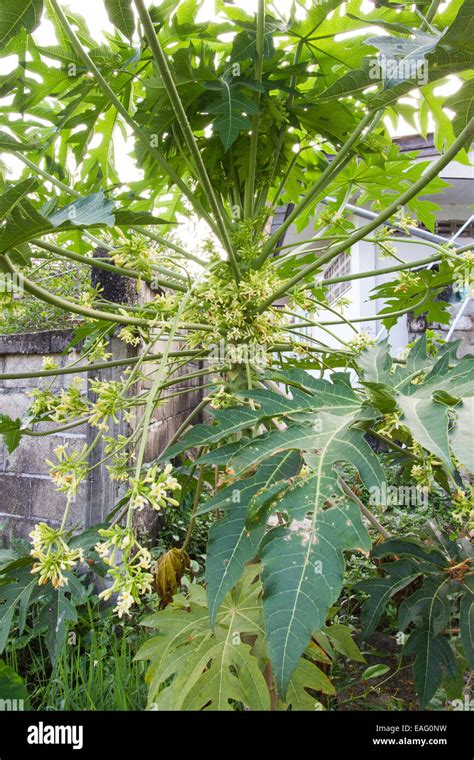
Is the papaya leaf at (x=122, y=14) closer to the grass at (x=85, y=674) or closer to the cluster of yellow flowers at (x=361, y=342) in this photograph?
the cluster of yellow flowers at (x=361, y=342)

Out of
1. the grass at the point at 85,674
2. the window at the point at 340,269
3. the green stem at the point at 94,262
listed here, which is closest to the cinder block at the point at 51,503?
Answer: the grass at the point at 85,674

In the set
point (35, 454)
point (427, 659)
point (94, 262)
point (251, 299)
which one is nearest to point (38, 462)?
point (35, 454)

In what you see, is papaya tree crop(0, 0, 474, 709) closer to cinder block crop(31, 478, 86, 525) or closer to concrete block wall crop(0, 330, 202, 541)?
concrete block wall crop(0, 330, 202, 541)

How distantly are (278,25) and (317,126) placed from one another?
8.5 inches

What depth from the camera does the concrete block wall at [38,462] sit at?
2375 millimetres

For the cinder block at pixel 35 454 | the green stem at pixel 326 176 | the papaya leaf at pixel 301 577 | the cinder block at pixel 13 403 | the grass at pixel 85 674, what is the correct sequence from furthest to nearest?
the cinder block at pixel 13 403 → the cinder block at pixel 35 454 → the grass at pixel 85 674 → the green stem at pixel 326 176 → the papaya leaf at pixel 301 577

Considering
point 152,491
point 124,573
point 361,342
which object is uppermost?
point 361,342

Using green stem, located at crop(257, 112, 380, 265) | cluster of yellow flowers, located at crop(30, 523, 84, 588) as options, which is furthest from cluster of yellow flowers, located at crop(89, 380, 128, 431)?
green stem, located at crop(257, 112, 380, 265)

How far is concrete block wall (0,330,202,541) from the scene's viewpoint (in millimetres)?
2375

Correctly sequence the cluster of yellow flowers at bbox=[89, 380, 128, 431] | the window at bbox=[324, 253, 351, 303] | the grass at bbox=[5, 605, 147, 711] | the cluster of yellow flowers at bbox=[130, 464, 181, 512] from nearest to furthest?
the cluster of yellow flowers at bbox=[130, 464, 181, 512] → the cluster of yellow flowers at bbox=[89, 380, 128, 431] → the grass at bbox=[5, 605, 147, 711] → the window at bbox=[324, 253, 351, 303]

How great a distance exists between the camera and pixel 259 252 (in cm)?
116

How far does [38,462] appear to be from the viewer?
2580 millimetres

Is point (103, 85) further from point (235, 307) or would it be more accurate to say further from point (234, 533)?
point (234, 533)
